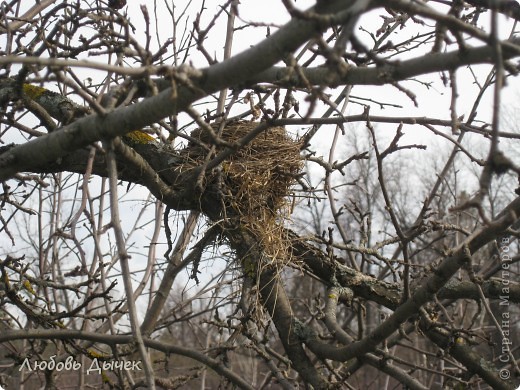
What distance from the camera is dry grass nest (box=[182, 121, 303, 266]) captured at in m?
3.03

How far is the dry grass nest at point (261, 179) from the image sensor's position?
3.03 metres

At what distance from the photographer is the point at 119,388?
3096 mm

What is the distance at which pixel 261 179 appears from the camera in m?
3.15

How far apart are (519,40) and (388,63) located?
397 millimetres

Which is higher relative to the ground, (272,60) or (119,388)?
(272,60)

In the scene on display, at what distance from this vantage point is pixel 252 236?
9.96 feet

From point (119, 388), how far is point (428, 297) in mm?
1780

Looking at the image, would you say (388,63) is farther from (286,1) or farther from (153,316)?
(153,316)

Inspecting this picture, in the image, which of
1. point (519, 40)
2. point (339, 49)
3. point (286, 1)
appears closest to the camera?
point (339, 49)

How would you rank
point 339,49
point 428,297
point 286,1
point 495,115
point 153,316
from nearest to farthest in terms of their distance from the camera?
point 495,115, point 339,49, point 286,1, point 428,297, point 153,316

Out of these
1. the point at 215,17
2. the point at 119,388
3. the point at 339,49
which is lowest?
the point at 119,388

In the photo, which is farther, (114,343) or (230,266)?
(230,266)

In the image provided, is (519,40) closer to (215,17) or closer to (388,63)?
(388,63)

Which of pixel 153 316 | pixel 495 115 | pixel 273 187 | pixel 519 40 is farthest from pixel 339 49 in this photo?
pixel 153 316
